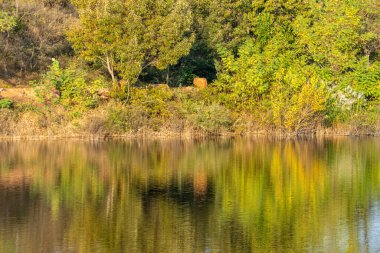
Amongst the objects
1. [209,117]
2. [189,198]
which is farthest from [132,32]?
[189,198]

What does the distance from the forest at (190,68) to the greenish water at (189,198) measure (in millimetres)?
6831

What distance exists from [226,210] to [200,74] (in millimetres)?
36296

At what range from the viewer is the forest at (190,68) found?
5088 centimetres

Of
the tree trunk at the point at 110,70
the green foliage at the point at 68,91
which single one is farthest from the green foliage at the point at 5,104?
the tree trunk at the point at 110,70

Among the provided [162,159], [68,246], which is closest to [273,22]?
[162,159]

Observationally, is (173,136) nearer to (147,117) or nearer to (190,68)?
(147,117)

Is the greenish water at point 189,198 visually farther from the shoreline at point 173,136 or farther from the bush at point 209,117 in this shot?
the bush at point 209,117

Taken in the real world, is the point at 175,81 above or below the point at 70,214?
above

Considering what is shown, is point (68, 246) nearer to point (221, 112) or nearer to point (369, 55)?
point (221, 112)

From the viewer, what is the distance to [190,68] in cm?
5906

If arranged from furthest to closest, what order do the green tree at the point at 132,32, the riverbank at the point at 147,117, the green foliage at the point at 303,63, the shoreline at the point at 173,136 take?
the green foliage at the point at 303,63, the green tree at the point at 132,32, the riverbank at the point at 147,117, the shoreline at the point at 173,136

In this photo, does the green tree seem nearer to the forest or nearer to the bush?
the forest

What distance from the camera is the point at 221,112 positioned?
5103 centimetres

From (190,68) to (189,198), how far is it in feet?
106
